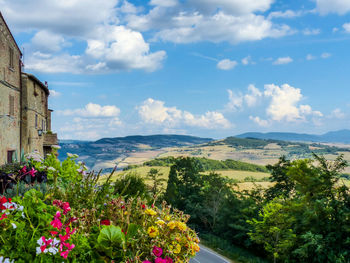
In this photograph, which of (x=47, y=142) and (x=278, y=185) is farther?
(x=278, y=185)

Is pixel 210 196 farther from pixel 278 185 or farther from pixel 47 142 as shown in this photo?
pixel 47 142

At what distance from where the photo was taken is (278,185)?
4172cm

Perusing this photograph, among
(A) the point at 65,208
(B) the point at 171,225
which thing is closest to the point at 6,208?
(A) the point at 65,208

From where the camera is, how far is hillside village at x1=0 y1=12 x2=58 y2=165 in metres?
24.5

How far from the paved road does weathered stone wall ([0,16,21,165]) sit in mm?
15482

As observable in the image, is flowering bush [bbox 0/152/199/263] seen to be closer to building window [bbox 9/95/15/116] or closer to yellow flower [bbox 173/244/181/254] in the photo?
yellow flower [bbox 173/244/181/254]

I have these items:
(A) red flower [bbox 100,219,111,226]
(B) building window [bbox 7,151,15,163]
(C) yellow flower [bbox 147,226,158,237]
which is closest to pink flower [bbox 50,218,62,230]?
(A) red flower [bbox 100,219,111,226]

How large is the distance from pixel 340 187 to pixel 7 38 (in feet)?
79.8

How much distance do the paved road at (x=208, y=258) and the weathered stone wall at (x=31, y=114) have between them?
1463 cm

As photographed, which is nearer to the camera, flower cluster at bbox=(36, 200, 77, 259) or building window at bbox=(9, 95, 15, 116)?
flower cluster at bbox=(36, 200, 77, 259)

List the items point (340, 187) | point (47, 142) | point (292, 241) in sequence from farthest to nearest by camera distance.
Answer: point (47, 142)
point (292, 241)
point (340, 187)

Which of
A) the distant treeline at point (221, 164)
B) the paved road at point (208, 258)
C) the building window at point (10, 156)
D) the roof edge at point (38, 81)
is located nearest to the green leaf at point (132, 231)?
the paved road at point (208, 258)

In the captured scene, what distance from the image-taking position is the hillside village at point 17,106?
24.5 metres

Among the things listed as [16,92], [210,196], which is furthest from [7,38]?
[210,196]
